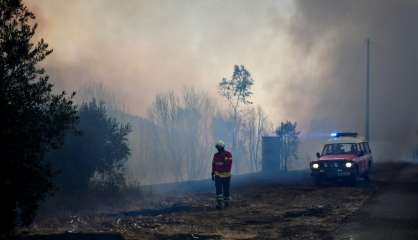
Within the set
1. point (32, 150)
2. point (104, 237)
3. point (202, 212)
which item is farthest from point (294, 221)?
point (32, 150)

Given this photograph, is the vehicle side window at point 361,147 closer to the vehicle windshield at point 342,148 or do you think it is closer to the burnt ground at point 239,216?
the vehicle windshield at point 342,148

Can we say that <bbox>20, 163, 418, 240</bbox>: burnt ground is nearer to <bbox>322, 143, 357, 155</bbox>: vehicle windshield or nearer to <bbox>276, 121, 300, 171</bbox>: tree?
<bbox>322, 143, 357, 155</bbox>: vehicle windshield

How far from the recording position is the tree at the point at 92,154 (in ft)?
58.8

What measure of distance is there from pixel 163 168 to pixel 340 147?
46.9 metres

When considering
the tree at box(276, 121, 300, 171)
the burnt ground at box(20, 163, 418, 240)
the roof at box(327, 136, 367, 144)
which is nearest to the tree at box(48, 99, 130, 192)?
the burnt ground at box(20, 163, 418, 240)

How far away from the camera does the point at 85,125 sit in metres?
19.7

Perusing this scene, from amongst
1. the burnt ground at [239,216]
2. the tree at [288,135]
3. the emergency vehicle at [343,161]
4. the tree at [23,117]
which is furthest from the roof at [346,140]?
the tree at [288,135]

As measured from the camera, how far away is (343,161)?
1802cm

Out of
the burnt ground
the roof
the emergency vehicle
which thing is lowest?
the burnt ground

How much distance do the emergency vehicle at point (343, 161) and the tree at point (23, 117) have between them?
12.2 m

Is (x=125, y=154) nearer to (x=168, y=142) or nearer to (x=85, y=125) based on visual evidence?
(x=85, y=125)

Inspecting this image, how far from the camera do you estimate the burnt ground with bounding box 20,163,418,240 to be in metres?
9.44

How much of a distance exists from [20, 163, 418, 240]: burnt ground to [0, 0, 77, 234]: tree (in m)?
1.05

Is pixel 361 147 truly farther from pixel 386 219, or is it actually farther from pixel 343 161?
pixel 386 219
